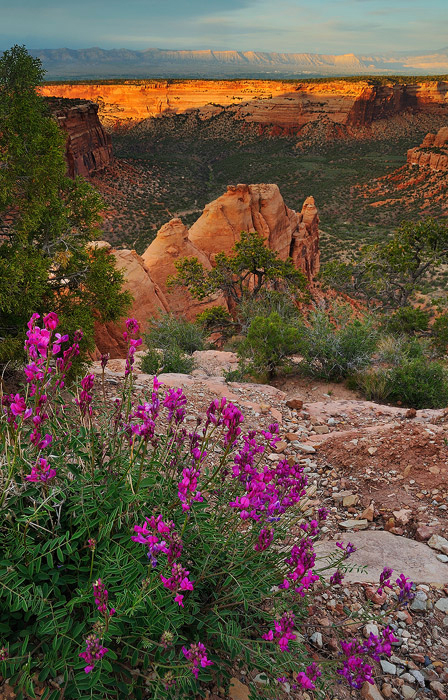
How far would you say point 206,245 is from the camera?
25.0 meters

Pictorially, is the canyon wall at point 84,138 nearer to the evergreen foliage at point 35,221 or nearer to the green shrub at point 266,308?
the green shrub at point 266,308

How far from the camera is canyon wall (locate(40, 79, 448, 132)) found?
9031 cm

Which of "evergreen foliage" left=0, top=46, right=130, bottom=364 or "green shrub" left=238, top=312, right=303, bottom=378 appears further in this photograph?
"green shrub" left=238, top=312, right=303, bottom=378

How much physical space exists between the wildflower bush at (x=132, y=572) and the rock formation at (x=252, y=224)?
854 inches

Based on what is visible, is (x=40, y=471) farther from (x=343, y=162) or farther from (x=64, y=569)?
(x=343, y=162)

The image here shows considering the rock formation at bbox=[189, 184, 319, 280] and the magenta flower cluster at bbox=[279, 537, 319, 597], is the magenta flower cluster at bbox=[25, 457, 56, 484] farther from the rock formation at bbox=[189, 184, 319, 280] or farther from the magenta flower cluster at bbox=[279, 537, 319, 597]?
the rock formation at bbox=[189, 184, 319, 280]

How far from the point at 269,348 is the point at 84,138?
176 ft

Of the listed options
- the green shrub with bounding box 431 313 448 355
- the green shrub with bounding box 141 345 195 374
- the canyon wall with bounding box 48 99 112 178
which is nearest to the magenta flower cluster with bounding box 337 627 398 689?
the green shrub with bounding box 141 345 195 374

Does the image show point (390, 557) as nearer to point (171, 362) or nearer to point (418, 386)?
point (418, 386)

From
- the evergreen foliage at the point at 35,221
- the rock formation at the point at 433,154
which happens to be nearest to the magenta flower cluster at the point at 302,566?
the evergreen foliage at the point at 35,221

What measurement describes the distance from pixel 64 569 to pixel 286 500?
119 cm

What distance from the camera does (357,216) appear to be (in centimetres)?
5162

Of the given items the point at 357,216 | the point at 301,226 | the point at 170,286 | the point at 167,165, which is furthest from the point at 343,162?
the point at 170,286

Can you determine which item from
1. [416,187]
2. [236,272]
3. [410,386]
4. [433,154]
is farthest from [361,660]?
[433,154]
